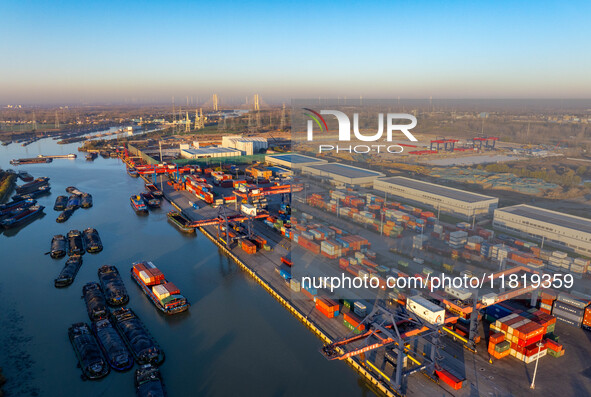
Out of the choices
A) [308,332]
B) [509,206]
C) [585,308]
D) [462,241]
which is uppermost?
[509,206]

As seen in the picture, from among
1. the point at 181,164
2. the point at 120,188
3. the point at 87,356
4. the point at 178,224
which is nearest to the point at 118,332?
the point at 87,356

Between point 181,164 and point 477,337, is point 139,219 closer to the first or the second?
point 181,164

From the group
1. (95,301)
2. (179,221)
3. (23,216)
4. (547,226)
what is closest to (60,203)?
(23,216)

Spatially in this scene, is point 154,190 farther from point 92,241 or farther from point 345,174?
point 345,174

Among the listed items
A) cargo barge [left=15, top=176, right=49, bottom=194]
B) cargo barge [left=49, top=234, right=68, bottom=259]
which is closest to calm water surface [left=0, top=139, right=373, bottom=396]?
cargo barge [left=49, top=234, right=68, bottom=259]

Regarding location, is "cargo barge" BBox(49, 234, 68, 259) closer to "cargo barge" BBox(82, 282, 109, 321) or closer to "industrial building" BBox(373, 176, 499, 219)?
"cargo barge" BBox(82, 282, 109, 321)
